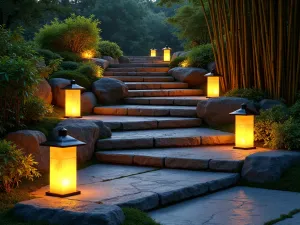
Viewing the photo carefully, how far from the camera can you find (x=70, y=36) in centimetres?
1236

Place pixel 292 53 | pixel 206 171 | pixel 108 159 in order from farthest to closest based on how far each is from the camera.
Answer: pixel 292 53 < pixel 108 159 < pixel 206 171

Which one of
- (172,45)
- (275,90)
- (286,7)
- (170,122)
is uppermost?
(172,45)

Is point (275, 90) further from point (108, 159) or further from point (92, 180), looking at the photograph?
point (92, 180)

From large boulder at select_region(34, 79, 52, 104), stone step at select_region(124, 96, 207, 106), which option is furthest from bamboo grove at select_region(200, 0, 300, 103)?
large boulder at select_region(34, 79, 52, 104)

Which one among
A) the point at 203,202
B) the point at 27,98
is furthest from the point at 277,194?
the point at 27,98

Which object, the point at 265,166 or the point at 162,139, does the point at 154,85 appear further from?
the point at 265,166

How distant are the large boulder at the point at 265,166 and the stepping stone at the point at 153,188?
7.0 inches

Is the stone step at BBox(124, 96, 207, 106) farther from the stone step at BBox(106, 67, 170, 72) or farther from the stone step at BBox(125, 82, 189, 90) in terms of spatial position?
the stone step at BBox(106, 67, 170, 72)

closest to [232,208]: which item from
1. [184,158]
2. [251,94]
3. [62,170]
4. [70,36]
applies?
[184,158]

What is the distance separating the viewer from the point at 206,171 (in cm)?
593

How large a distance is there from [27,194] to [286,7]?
523 centimetres

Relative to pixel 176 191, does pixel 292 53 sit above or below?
above

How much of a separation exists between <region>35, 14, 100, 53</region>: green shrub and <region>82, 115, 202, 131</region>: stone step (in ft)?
15.1

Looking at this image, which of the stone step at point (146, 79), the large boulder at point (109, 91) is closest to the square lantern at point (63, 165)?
the large boulder at point (109, 91)
